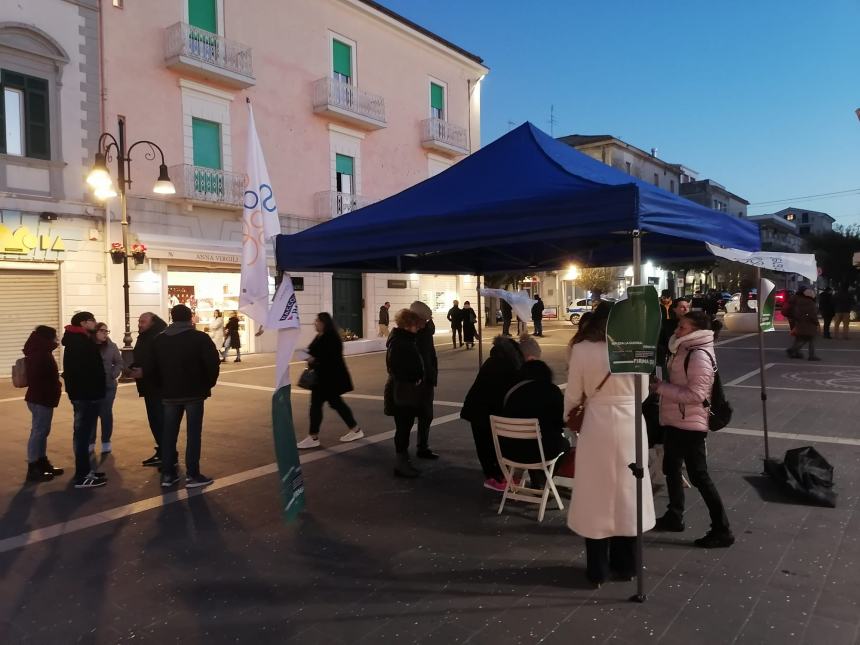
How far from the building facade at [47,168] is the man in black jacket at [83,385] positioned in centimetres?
960

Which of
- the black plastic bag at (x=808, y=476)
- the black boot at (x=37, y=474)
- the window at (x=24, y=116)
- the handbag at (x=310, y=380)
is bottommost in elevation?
the black boot at (x=37, y=474)

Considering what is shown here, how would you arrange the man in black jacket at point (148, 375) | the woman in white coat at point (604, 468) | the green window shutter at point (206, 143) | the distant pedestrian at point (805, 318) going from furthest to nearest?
1. the green window shutter at point (206, 143)
2. the distant pedestrian at point (805, 318)
3. the man in black jacket at point (148, 375)
4. the woman in white coat at point (604, 468)

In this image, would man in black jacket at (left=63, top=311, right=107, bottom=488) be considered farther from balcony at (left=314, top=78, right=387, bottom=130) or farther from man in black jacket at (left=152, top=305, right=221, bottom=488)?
balcony at (left=314, top=78, right=387, bottom=130)

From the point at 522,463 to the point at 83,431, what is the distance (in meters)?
4.09

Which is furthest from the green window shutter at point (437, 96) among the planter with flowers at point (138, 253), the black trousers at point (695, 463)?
the black trousers at point (695, 463)

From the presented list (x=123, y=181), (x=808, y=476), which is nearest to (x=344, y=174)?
(x=123, y=181)

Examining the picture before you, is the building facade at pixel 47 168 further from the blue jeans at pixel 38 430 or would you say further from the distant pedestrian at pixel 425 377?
the distant pedestrian at pixel 425 377

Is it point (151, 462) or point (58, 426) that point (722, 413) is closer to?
point (151, 462)

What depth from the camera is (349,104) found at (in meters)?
21.0

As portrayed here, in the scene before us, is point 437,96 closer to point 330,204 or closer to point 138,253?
point 330,204

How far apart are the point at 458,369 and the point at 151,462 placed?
8.56 m

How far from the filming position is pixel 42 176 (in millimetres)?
13703

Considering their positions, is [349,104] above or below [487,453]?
above

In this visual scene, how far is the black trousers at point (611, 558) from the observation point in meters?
3.45
